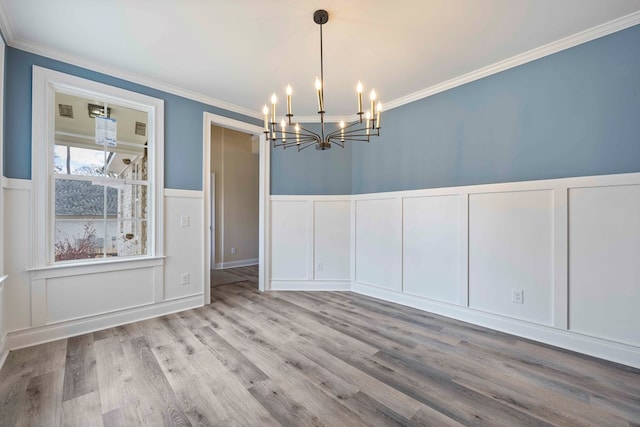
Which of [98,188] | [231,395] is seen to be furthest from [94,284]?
[231,395]

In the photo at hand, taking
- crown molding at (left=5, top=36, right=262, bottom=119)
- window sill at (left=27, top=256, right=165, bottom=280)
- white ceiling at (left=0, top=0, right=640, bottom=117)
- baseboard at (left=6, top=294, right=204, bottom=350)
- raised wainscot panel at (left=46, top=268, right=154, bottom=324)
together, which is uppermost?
white ceiling at (left=0, top=0, right=640, bottom=117)

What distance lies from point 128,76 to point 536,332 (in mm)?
4647

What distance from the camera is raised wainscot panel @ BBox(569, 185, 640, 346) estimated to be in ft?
6.64

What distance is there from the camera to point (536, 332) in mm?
2418

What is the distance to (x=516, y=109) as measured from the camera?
2.59 meters

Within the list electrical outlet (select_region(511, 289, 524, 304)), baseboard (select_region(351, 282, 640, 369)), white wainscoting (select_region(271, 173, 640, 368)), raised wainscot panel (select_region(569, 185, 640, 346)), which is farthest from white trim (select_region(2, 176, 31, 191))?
raised wainscot panel (select_region(569, 185, 640, 346))

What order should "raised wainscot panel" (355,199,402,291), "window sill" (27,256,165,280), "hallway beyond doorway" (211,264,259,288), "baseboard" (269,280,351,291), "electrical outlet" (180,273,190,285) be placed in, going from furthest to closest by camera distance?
1. "hallway beyond doorway" (211,264,259,288)
2. "baseboard" (269,280,351,291)
3. "raised wainscot panel" (355,199,402,291)
4. "electrical outlet" (180,273,190,285)
5. "window sill" (27,256,165,280)

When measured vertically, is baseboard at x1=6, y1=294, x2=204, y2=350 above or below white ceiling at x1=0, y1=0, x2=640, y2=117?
below

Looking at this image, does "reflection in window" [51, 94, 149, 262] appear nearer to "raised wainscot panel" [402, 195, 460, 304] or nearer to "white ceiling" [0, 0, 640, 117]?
"white ceiling" [0, 0, 640, 117]

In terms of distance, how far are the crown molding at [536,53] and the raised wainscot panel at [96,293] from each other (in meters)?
3.75

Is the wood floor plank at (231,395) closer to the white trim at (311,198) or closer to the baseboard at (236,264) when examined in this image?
the white trim at (311,198)

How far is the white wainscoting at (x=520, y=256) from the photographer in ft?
6.82

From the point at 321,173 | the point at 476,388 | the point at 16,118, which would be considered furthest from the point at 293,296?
the point at 16,118

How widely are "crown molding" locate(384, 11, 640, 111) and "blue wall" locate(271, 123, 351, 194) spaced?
1.26 m
